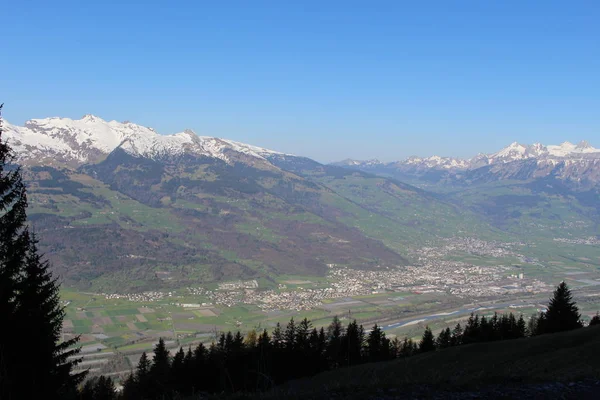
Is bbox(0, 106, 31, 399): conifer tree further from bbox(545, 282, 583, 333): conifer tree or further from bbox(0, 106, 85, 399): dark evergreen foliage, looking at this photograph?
bbox(545, 282, 583, 333): conifer tree

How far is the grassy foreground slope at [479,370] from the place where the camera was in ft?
31.1

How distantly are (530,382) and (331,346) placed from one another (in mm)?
32727

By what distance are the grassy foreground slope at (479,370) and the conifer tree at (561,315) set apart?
628 inches

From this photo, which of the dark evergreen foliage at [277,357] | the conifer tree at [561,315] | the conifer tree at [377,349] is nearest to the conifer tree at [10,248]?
the dark evergreen foliage at [277,357]

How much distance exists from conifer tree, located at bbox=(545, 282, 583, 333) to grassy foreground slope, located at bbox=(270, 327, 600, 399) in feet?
52.3

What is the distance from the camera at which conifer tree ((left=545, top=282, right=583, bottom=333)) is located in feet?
131

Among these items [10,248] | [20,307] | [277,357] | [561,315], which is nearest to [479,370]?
[20,307]

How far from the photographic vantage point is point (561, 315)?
1582 inches

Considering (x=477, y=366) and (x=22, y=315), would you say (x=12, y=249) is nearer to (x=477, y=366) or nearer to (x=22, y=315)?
(x=22, y=315)

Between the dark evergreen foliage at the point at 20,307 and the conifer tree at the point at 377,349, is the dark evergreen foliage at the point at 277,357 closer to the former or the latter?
the conifer tree at the point at 377,349

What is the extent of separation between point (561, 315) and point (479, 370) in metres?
26.9

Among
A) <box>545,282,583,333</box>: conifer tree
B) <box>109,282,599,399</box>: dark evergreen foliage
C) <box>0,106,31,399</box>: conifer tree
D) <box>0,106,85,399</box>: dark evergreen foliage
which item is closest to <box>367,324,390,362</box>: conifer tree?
Result: <box>109,282,599,399</box>: dark evergreen foliage

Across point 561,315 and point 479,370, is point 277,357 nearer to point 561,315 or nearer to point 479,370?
point 479,370

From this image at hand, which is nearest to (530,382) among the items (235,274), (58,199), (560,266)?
(235,274)
